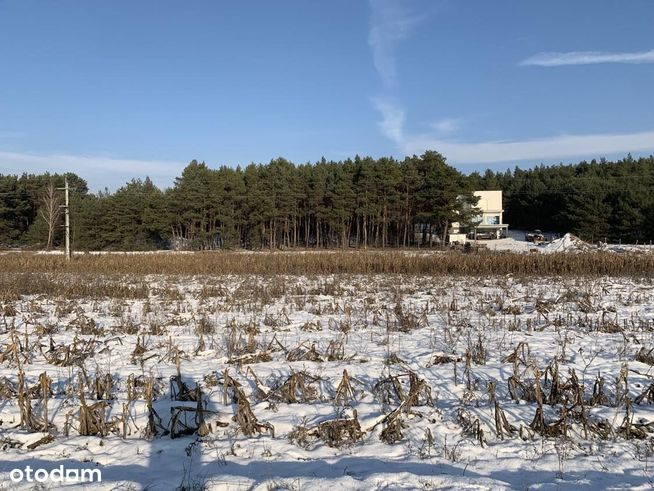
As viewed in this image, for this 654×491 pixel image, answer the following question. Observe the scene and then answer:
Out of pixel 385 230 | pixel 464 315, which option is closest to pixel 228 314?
pixel 464 315

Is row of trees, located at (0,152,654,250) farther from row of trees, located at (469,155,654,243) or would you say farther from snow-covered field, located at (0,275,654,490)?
snow-covered field, located at (0,275,654,490)

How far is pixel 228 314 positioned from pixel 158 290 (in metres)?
5.33

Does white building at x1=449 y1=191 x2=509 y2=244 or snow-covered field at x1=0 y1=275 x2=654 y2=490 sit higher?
white building at x1=449 y1=191 x2=509 y2=244

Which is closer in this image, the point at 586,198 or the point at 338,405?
the point at 338,405

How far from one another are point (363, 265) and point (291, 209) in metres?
36.1

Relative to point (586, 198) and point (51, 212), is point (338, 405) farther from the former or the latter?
point (586, 198)

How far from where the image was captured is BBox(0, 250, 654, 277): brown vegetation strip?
19297 millimetres

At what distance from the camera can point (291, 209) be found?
186 ft

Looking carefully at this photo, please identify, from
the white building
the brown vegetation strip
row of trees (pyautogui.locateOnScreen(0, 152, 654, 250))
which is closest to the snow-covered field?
the brown vegetation strip

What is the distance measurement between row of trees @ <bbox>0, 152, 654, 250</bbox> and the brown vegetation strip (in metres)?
29.9

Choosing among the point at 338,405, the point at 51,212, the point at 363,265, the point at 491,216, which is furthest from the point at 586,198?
the point at 51,212

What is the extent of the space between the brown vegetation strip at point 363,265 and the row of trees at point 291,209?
29.9 metres

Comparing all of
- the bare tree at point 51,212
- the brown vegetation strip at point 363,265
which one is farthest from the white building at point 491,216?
the bare tree at point 51,212

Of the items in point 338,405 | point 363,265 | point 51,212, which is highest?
point 51,212
